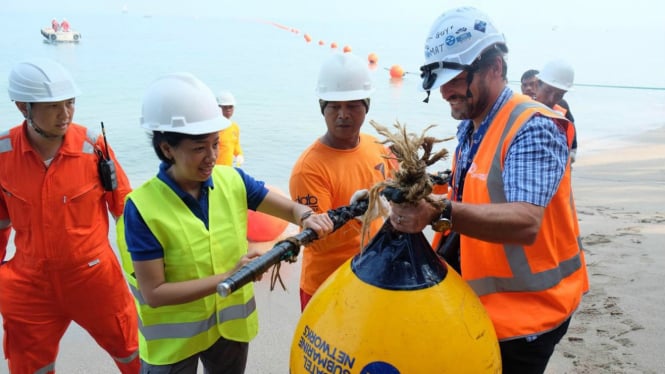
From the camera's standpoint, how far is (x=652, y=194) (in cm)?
904

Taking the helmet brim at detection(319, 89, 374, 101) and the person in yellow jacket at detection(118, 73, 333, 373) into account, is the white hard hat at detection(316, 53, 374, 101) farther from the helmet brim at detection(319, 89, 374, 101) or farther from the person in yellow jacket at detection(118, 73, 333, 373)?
the person in yellow jacket at detection(118, 73, 333, 373)

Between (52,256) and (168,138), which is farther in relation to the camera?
(52,256)

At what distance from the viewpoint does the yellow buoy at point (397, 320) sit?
168cm

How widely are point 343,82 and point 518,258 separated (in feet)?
4.63

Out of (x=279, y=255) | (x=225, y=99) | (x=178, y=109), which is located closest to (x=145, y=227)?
(x=178, y=109)

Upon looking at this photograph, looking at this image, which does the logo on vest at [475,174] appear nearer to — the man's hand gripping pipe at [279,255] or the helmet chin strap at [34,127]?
the man's hand gripping pipe at [279,255]

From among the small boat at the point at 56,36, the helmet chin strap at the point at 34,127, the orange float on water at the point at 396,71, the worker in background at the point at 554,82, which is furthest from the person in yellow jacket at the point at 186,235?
the small boat at the point at 56,36

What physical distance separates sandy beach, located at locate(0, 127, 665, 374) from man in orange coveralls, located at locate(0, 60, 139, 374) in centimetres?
116

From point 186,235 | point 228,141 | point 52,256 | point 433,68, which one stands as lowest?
point 228,141

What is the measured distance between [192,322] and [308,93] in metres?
22.8

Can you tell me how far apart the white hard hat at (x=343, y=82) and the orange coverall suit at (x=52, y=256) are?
145cm

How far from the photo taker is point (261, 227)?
6602 millimetres

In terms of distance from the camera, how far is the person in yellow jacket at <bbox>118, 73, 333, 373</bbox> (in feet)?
7.18

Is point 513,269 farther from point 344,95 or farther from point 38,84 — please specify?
point 38,84
